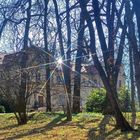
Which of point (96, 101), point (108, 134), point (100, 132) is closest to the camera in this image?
point (108, 134)

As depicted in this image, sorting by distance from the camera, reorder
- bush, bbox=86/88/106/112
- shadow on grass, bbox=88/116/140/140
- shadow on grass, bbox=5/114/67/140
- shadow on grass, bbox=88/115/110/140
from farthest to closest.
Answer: bush, bbox=86/88/106/112, shadow on grass, bbox=5/114/67/140, shadow on grass, bbox=88/115/110/140, shadow on grass, bbox=88/116/140/140

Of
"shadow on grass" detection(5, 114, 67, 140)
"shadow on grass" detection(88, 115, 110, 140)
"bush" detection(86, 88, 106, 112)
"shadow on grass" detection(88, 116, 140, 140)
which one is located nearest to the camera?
"shadow on grass" detection(88, 116, 140, 140)

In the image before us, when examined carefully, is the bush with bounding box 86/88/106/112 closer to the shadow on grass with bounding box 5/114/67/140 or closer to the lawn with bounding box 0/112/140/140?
the shadow on grass with bounding box 5/114/67/140

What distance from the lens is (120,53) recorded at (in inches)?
569

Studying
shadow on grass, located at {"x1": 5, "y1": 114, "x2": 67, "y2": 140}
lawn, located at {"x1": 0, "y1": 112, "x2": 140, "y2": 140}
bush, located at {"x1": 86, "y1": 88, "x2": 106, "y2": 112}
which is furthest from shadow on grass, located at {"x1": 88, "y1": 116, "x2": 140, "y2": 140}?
bush, located at {"x1": 86, "y1": 88, "x2": 106, "y2": 112}

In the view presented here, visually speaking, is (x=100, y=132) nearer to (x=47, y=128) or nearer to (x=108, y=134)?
(x=108, y=134)

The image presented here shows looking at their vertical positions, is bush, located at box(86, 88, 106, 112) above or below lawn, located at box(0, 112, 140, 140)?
above

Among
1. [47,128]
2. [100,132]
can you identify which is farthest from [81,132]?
[47,128]

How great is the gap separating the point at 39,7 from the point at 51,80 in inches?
231

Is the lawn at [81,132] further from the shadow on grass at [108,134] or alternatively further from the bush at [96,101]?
the bush at [96,101]

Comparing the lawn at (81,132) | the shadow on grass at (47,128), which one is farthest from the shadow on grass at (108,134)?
the shadow on grass at (47,128)

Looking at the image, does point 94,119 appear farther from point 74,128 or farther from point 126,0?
point 126,0

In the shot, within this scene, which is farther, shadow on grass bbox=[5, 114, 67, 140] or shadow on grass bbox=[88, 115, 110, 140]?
shadow on grass bbox=[5, 114, 67, 140]

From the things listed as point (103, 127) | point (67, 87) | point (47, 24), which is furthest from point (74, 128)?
point (47, 24)
